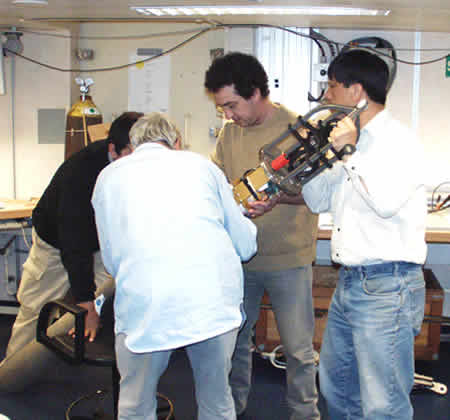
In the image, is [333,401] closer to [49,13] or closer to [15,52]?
[49,13]

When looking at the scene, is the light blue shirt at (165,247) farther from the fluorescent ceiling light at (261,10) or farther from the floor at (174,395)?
the fluorescent ceiling light at (261,10)

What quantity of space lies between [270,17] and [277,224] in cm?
104

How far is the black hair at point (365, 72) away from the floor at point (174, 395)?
4.47 ft

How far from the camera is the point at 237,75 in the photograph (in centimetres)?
182

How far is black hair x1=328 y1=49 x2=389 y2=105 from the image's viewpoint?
150 centimetres

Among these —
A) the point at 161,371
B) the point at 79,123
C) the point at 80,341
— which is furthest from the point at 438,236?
the point at 79,123

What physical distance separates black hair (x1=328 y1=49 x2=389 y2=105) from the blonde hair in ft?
1.67

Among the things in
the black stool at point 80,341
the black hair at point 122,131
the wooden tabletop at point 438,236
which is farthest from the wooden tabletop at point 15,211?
the wooden tabletop at point 438,236

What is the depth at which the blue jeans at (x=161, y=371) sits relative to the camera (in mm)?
1430

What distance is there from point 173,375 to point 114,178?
1501 mm

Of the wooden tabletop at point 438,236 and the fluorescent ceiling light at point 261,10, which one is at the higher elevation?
the fluorescent ceiling light at point 261,10

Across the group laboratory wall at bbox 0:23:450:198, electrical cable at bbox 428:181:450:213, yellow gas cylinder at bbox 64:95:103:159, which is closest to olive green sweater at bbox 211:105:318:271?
electrical cable at bbox 428:181:450:213

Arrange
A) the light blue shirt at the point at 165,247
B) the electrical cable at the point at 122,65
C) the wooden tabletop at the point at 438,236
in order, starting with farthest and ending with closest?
1. the electrical cable at the point at 122,65
2. the wooden tabletop at the point at 438,236
3. the light blue shirt at the point at 165,247

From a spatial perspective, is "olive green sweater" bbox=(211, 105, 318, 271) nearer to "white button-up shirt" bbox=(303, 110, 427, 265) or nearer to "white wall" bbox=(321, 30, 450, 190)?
"white button-up shirt" bbox=(303, 110, 427, 265)
